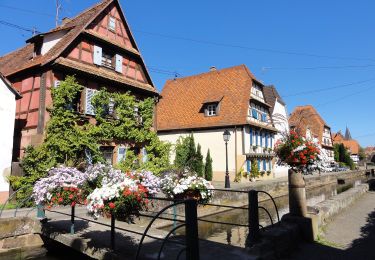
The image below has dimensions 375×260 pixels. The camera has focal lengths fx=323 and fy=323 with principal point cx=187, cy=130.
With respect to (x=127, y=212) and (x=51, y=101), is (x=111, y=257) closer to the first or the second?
(x=127, y=212)

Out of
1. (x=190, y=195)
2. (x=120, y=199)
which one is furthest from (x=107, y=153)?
(x=120, y=199)

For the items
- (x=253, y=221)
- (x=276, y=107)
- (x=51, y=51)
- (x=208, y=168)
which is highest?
(x=276, y=107)

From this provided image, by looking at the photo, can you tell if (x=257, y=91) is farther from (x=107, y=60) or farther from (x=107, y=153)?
(x=107, y=153)

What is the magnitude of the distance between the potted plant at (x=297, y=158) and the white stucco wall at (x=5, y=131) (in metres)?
11.9

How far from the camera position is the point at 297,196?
28.3ft

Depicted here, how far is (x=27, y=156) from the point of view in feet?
47.6

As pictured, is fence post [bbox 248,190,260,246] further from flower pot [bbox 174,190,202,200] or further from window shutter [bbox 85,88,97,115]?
window shutter [bbox 85,88,97,115]

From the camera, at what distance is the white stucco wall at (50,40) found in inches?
695

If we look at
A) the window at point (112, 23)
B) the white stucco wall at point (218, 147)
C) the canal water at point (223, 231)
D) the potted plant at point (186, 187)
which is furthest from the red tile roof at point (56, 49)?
the potted plant at point (186, 187)

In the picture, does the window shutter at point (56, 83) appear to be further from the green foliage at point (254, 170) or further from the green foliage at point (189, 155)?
the green foliage at point (254, 170)

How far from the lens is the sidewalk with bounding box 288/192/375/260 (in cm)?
717

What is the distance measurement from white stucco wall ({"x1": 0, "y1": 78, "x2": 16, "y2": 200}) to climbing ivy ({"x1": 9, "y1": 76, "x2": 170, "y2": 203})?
0.42 metres

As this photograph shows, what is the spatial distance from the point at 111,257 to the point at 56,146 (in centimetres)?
1009

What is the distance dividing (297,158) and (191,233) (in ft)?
15.2
